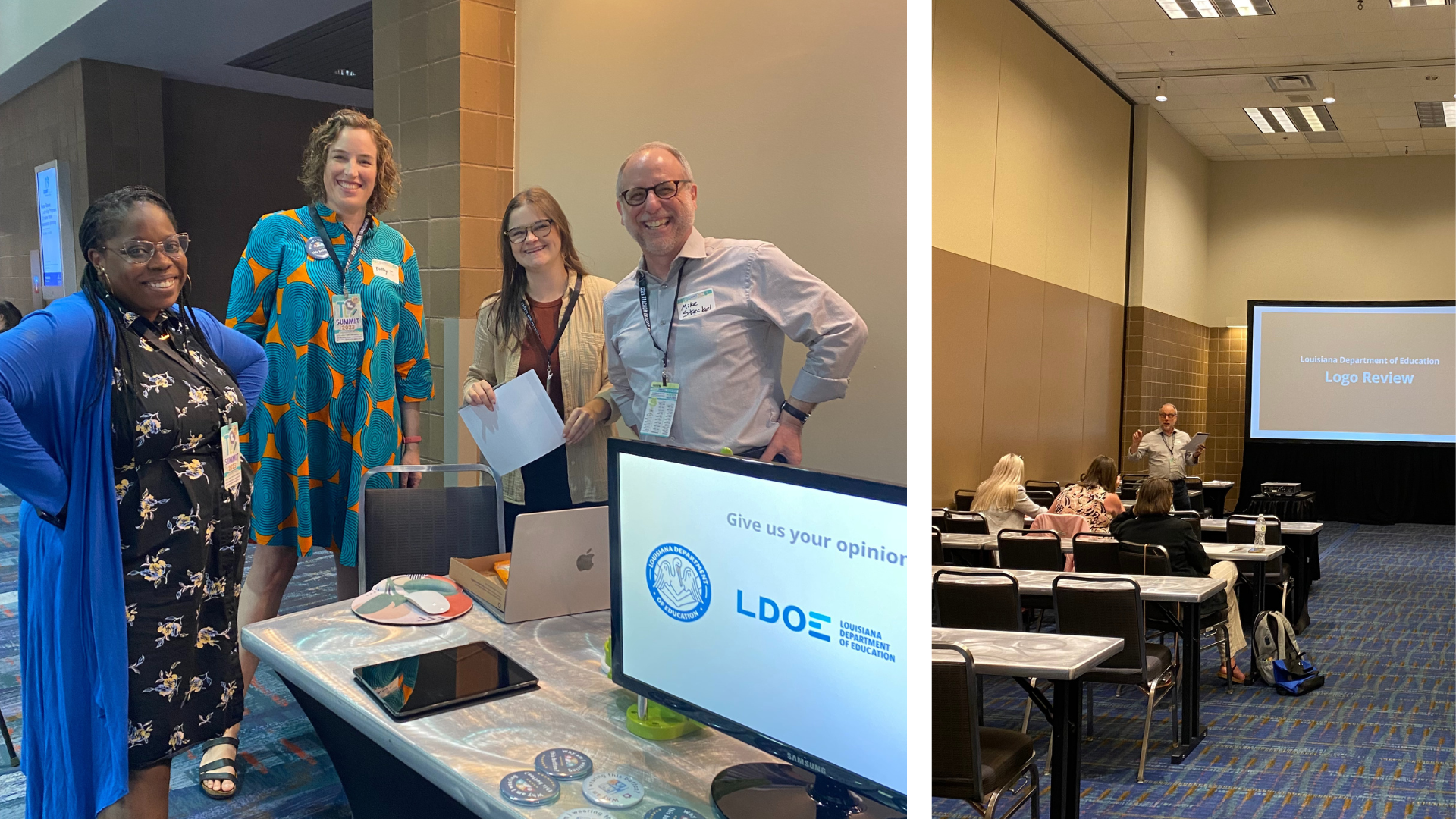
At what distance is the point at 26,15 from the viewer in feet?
9.47

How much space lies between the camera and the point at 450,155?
14.5 feet

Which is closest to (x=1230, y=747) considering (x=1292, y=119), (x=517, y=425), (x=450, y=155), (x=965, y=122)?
(x=517, y=425)

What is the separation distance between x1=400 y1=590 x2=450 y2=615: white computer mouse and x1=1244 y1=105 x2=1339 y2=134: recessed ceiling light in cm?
1084

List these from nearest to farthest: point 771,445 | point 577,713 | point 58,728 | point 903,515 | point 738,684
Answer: point 903,515 < point 738,684 < point 577,713 < point 58,728 < point 771,445

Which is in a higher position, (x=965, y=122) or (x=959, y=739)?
(x=965, y=122)

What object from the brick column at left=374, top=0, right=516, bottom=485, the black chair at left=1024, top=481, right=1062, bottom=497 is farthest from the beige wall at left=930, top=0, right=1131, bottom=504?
the brick column at left=374, top=0, right=516, bottom=485

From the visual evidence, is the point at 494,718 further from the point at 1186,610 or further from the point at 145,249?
the point at 1186,610

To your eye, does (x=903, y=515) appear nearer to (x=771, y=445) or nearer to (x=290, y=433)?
(x=771, y=445)

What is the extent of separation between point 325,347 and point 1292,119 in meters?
10.9

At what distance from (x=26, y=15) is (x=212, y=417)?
61.3 inches

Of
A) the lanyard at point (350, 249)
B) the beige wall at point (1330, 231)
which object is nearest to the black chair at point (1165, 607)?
the lanyard at point (350, 249)

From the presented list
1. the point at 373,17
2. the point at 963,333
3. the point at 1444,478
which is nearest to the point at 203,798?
the point at 373,17

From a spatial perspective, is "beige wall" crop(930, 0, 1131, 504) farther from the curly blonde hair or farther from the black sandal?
the black sandal

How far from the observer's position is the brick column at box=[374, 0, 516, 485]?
439 centimetres
